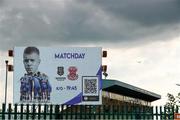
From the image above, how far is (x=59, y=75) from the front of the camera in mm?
24297

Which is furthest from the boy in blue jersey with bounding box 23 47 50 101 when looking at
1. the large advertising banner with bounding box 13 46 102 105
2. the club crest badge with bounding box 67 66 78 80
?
the club crest badge with bounding box 67 66 78 80

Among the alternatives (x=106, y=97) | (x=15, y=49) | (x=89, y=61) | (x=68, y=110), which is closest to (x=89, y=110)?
(x=68, y=110)

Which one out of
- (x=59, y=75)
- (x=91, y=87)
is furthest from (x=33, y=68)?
(x=91, y=87)

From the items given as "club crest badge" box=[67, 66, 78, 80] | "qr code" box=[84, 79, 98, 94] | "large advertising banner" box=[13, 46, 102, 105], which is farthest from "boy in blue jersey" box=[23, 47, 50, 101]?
"qr code" box=[84, 79, 98, 94]

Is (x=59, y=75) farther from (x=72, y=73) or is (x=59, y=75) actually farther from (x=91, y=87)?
(x=91, y=87)

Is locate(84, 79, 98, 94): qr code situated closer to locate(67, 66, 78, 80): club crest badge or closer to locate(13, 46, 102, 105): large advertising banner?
locate(13, 46, 102, 105): large advertising banner

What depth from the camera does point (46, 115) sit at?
71.1 ft

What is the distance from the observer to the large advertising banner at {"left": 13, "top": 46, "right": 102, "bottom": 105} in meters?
24.2

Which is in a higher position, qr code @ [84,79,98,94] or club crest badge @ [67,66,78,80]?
club crest badge @ [67,66,78,80]

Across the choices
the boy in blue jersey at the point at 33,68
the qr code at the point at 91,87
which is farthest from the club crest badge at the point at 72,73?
the boy in blue jersey at the point at 33,68

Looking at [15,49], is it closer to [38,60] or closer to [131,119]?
[38,60]

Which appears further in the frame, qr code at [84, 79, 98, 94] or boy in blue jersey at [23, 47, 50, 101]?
boy in blue jersey at [23, 47, 50, 101]

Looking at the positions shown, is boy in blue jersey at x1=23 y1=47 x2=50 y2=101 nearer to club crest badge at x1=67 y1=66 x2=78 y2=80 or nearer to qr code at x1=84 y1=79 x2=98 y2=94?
club crest badge at x1=67 y1=66 x2=78 y2=80

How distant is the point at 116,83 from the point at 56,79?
112 feet
